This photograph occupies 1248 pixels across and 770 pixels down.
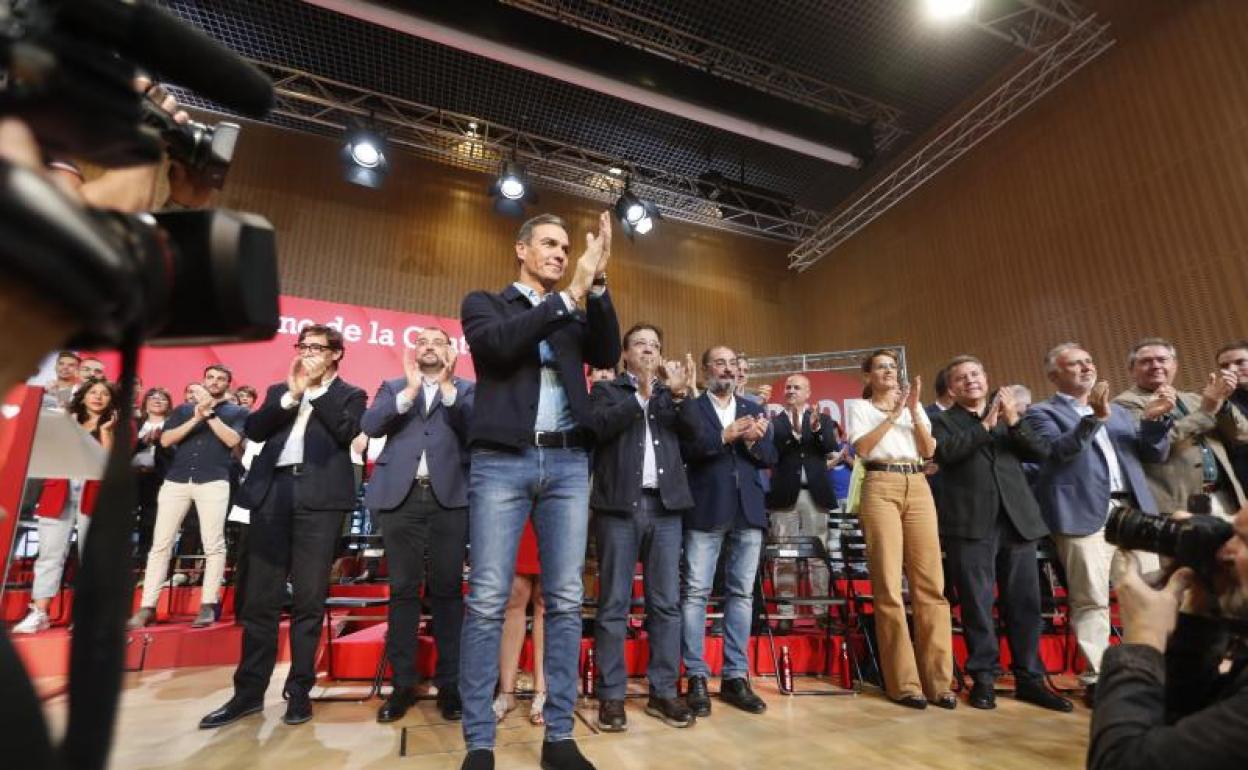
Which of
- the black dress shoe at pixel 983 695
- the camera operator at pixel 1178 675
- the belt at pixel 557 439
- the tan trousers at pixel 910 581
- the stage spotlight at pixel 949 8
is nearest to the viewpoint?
the camera operator at pixel 1178 675

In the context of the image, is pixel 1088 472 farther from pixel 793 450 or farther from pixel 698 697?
pixel 698 697

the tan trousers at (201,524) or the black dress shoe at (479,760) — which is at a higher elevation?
the tan trousers at (201,524)

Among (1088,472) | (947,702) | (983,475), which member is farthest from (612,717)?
(1088,472)

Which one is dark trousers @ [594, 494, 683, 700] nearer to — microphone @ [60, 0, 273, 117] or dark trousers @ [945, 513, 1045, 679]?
dark trousers @ [945, 513, 1045, 679]

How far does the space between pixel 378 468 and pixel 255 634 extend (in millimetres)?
860

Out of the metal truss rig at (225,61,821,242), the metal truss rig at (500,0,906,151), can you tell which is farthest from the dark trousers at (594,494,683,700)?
the metal truss rig at (225,61,821,242)

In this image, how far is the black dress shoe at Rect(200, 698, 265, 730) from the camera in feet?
8.16

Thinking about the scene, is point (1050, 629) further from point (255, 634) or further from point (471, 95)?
point (471, 95)

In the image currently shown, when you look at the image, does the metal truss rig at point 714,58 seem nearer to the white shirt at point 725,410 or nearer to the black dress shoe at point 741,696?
the white shirt at point 725,410

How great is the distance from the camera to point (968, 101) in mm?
7570

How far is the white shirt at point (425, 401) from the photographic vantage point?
10.1 ft

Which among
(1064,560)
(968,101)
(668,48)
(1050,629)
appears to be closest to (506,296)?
(1064,560)

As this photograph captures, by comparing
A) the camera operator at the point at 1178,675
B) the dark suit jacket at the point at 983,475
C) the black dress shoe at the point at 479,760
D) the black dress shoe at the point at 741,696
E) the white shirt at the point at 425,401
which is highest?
the white shirt at the point at 425,401

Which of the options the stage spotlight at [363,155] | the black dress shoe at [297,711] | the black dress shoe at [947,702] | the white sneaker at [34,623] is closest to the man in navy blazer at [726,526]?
the black dress shoe at [947,702]
